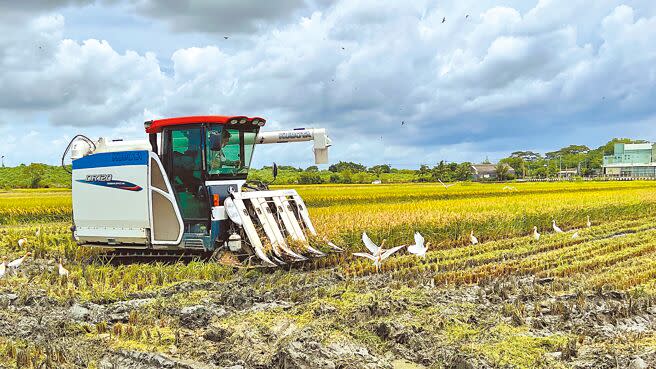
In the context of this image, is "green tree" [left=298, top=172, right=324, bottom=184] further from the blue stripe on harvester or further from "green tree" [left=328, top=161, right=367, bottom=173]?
the blue stripe on harvester

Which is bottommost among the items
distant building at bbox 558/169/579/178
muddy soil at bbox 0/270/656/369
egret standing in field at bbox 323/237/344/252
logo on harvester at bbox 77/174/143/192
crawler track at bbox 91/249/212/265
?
muddy soil at bbox 0/270/656/369

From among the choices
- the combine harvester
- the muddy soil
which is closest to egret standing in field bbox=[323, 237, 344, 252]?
the combine harvester

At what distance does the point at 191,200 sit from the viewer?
395 inches

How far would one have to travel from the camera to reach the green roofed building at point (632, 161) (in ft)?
337

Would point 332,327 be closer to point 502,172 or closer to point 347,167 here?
point 347,167

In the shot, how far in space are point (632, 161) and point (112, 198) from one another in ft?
400

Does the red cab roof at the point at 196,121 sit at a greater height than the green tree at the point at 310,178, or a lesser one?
greater

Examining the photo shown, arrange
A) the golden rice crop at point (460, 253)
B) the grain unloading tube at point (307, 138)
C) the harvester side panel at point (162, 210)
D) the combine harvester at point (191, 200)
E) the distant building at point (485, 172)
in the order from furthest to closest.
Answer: the distant building at point (485, 172) → the grain unloading tube at point (307, 138) → the harvester side panel at point (162, 210) → the combine harvester at point (191, 200) → the golden rice crop at point (460, 253)

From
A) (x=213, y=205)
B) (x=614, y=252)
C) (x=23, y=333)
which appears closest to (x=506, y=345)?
(x=23, y=333)

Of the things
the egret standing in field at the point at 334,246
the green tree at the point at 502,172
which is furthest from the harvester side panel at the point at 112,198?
the green tree at the point at 502,172

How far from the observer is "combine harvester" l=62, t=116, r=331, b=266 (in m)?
9.84

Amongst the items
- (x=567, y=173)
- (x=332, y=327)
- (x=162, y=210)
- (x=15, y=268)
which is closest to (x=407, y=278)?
(x=332, y=327)

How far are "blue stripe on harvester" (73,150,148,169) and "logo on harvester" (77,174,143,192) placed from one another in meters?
0.20

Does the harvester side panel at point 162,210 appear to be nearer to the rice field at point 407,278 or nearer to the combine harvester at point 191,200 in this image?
the combine harvester at point 191,200
